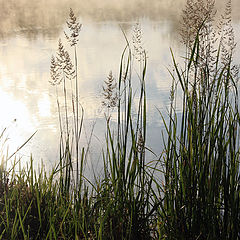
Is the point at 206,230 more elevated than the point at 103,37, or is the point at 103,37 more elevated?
the point at 103,37

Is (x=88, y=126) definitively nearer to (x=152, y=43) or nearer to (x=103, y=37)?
(x=152, y=43)

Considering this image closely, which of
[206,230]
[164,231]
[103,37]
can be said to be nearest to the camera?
[206,230]

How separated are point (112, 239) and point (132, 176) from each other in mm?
255

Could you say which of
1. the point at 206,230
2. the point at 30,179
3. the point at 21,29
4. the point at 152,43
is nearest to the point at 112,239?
the point at 206,230

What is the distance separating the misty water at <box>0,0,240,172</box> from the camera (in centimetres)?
431

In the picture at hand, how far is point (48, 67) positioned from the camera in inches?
261

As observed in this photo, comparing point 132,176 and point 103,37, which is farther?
point 103,37

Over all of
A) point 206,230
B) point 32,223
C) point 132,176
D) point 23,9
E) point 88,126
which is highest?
point 23,9

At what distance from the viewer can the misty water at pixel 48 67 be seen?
4312 mm

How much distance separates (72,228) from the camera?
1492 millimetres

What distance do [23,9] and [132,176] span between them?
42.8 ft

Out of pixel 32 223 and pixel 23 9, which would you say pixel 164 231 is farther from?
pixel 23 9

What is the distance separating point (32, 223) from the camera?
1.67 metres

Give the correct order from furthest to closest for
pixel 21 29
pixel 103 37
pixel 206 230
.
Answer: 1. pixel 21 29
2. pixel 103 37
3. pixel 206 230
